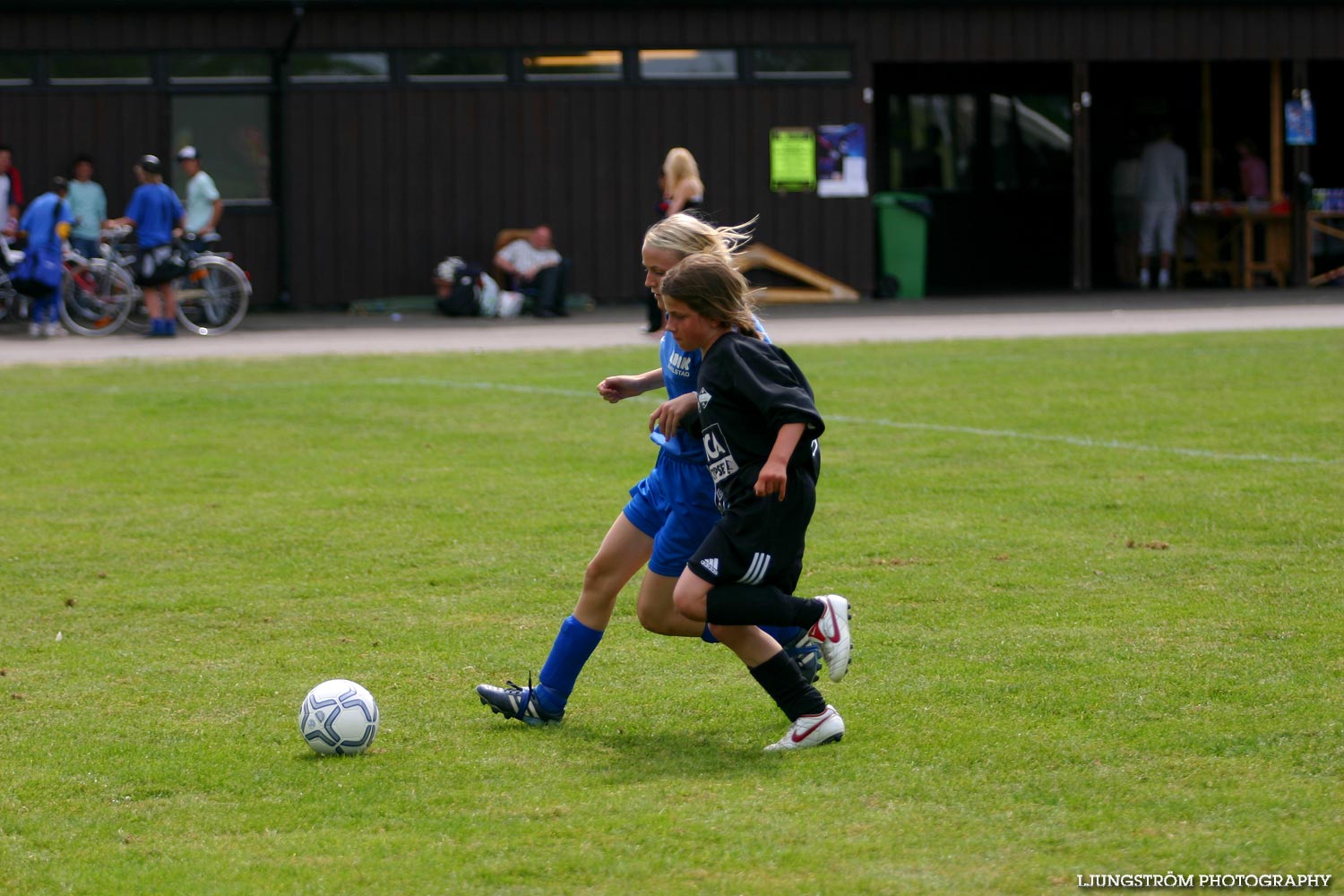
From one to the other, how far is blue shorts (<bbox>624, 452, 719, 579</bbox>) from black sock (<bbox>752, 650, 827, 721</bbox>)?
40 centimetres

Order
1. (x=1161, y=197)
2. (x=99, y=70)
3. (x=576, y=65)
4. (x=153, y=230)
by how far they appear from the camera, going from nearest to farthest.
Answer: (x=153, y=230), (x=99, y=70), (x=576, y=65), (x=1161, y=197)

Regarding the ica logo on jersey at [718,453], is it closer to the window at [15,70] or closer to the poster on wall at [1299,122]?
the window at [15,70]

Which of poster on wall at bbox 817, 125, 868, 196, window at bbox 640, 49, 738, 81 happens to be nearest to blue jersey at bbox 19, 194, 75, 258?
window at bbox 640, 49, 738, 81

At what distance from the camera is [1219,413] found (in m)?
12.0

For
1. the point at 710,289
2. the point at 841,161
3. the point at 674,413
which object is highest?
the point at 841,161

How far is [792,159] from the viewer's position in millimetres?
23453

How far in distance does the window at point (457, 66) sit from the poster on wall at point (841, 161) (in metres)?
4.41

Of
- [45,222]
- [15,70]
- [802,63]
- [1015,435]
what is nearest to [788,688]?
[1015,435]

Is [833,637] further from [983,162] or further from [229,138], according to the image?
[983,162]

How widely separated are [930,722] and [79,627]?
3372 millimetres

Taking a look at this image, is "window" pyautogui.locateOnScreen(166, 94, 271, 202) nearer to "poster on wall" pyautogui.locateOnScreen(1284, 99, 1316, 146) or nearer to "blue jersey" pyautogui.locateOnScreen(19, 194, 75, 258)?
"blue jersey" pyautogui.locateOnScreen(19, 194, 75, 258)

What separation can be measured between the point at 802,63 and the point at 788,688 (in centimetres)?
1939

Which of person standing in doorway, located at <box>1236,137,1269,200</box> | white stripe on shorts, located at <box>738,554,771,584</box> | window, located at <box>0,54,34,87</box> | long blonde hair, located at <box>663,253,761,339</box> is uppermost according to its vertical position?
window, located at <box>0,54,34,87</box>

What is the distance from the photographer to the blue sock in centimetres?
533
